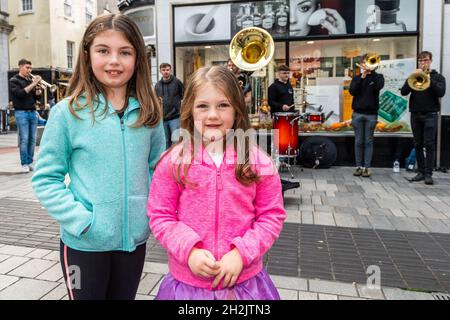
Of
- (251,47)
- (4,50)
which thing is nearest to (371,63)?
(251,47)

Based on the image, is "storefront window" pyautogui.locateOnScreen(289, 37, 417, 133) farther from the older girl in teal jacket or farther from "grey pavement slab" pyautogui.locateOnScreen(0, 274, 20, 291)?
the older girl in teal jacket

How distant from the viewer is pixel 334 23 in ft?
29.6

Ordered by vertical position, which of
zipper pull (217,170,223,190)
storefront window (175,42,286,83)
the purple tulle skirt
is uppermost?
storefront window (175,42,286,83)

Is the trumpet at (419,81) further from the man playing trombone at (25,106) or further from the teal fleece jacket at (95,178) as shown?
the man playing trombone at (25,106)

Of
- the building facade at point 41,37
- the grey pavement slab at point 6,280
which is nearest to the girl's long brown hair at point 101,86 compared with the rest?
the grey pavement slab at point 6,280

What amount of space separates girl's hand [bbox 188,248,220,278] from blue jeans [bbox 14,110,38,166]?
7816mm

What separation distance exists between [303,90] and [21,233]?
6938 mm

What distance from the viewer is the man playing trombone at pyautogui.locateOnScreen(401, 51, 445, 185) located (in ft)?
23.5

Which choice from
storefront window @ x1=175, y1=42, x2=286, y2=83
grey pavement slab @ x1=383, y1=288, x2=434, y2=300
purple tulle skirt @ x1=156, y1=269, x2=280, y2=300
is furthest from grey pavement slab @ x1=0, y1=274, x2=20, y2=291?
storefront window @ x1=175, y1=42, x2=286, y2=83

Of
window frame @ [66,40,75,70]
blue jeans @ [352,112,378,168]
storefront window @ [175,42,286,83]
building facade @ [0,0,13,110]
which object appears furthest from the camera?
window frame @ [66,40,75,70]

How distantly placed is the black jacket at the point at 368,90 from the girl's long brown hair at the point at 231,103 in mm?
6743
